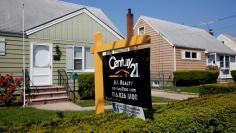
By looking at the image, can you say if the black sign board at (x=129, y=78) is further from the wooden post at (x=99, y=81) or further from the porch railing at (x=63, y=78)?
the porch railing at (x=63, y=78)

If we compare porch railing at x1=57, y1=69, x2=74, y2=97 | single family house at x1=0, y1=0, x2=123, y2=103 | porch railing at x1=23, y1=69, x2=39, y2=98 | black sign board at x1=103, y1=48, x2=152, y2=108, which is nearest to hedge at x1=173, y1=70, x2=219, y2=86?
single family house at x1=0, y1=0, x2=123, y2=103

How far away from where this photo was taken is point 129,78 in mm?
4945

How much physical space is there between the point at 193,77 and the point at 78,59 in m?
11.8

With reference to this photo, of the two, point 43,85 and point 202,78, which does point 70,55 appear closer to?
point 43,85

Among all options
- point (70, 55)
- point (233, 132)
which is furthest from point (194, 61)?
point (233, 132)

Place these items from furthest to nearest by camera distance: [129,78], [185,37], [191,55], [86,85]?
1. [185,37]
2. [191,55]
3. [86,85]
4. [129,78]

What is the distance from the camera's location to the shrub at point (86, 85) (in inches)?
534

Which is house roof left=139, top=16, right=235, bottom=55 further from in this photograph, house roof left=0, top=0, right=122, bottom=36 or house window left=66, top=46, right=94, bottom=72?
house window left=66, top=46, right=94, bottom=72

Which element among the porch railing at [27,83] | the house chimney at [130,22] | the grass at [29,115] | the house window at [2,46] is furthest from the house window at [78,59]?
the house chimney at [130,22]

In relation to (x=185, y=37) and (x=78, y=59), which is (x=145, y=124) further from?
(x=185, y=37)

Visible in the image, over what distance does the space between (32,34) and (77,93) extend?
3897mm

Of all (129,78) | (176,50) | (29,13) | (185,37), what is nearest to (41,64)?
(29,13)

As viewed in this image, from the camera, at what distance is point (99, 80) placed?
6.00 meters

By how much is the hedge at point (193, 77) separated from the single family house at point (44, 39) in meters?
8.63
